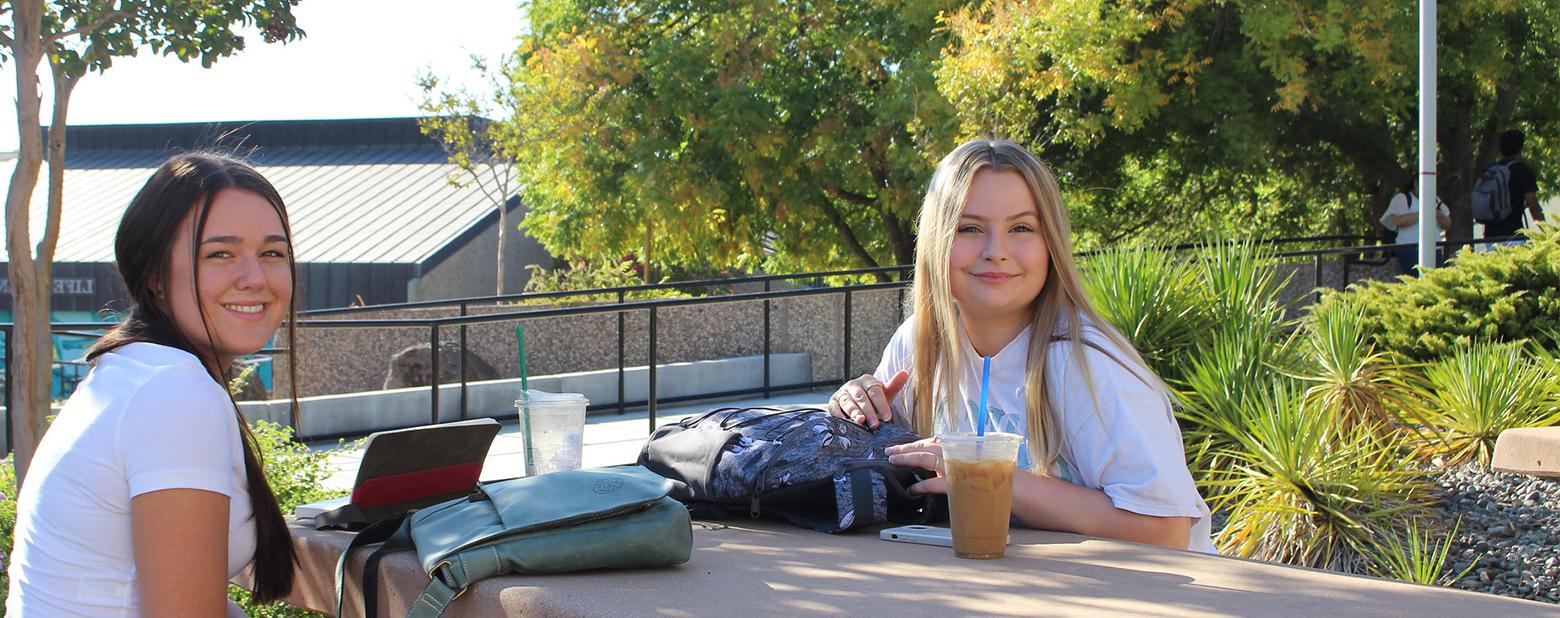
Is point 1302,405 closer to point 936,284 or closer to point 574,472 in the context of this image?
point 936,284

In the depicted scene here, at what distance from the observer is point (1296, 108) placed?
11.5 m

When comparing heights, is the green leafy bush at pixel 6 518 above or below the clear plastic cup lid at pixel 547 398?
below

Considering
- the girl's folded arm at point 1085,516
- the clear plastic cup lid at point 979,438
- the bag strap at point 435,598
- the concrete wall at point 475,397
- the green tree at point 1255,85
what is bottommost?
the concrete wall at point 475,397

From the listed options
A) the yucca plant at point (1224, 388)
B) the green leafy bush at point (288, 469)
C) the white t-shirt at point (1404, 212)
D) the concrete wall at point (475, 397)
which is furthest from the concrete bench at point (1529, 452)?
the white t-shirt at point (1404, 212)

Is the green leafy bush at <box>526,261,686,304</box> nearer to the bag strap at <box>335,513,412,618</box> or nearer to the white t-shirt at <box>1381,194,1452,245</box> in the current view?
the white t-shirt at <box>1381,194,1452,245</box>

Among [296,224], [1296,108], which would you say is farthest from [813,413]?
[296,224]

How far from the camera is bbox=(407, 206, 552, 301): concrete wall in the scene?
2327 cm

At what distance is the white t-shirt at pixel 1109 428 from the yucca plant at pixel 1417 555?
2174mm

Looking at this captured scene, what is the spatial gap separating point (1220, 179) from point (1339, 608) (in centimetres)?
1526

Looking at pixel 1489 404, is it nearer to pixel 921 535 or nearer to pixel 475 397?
pixel 921 535

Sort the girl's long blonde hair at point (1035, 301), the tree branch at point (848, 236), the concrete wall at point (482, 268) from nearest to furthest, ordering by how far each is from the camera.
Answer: the girl's long blonde hair at point (1035, 301) → the tree branch at point (848, 236) → the concrete wall at point (482, 268)

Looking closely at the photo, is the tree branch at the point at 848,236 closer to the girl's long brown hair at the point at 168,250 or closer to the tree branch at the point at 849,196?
the tree branch at the point at 849,196

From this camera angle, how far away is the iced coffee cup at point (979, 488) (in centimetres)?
204

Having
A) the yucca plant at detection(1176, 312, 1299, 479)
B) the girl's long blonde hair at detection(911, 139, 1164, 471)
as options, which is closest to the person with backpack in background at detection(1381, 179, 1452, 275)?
the yucca plant at detection(1176, 312, 1299, 479)
